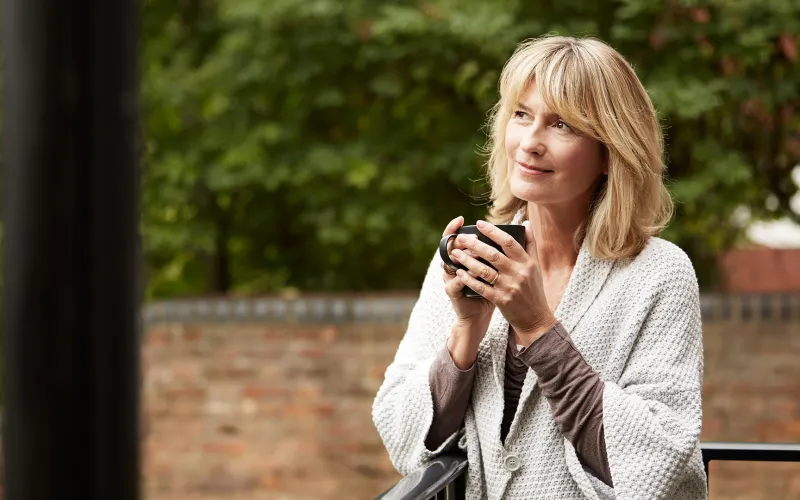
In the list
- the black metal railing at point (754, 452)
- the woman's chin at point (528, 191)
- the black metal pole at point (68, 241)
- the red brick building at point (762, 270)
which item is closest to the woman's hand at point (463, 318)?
the woman's chin at point (528, 191)

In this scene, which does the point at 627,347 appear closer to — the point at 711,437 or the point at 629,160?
the point at 629,160

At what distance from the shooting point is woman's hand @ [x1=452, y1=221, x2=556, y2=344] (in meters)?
1.66

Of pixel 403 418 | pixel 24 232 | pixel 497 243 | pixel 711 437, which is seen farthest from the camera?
pixel 711 437

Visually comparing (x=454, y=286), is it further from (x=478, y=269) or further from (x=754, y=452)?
(x=754, y=452)

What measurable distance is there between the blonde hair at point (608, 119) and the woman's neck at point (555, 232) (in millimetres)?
25

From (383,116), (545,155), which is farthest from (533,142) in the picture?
(383,116)

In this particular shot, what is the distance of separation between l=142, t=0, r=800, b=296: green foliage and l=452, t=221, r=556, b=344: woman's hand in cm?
381

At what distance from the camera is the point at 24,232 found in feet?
1.58

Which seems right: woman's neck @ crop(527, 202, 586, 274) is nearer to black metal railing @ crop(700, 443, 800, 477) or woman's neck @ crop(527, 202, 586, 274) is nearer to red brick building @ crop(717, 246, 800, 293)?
black metal railing @ crop(700, 443, 800, 477)

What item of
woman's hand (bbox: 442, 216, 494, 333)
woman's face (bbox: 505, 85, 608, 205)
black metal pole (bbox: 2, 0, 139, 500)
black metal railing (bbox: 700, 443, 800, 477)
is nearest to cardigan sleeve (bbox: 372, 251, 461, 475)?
woman's hand (bbox: 442, 216, 494, 333)

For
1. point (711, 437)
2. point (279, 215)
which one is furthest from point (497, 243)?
point (279, 215)

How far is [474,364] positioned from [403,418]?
0.55ft

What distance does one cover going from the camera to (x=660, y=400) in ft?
5.55

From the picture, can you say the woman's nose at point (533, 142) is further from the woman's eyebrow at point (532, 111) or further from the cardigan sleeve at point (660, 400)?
the cardigan sleeve at point (660, 400)
